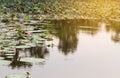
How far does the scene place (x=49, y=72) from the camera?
33.7 ft

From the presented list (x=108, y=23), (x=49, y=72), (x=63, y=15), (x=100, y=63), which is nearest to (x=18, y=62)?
(x=49, y=72)

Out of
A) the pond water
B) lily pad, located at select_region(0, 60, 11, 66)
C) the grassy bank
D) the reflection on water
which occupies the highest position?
lily pad, located at select_region(0, 60, 11, 66)

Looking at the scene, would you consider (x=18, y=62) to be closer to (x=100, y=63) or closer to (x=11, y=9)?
(x=100, y=63)

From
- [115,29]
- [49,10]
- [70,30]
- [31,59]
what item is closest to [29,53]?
[31,59]

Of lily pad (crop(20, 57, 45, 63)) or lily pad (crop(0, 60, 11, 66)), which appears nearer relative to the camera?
lily pad (crop(0, 60, 11, 66))

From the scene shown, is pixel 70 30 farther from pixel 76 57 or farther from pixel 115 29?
pixel 76 57

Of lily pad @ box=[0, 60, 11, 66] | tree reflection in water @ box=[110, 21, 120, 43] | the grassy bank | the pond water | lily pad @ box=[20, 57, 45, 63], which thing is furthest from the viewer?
the grassy bank

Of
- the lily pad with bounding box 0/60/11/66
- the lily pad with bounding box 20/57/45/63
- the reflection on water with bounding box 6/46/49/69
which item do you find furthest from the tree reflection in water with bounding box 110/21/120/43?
the lily pad with bounding box 0/60/11/66

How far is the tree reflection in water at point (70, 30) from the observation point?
13938mm

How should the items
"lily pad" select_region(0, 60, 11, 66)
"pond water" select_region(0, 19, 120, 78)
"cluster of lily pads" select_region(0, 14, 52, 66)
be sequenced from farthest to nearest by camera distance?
1. "cluster of lily pads" select_region(0, 14, 52, 66)
2. "lily pad" select_region(0, 60, 11, 66)
3. "pond water" select_region(0, 19, 120, 78)

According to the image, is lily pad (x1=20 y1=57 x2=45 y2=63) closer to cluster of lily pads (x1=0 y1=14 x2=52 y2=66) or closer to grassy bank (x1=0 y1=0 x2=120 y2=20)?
cluster of lily pads (x1=0 y1=14 x2=52 y2=66)

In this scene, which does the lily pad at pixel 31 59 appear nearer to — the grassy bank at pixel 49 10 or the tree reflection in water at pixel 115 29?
the tree reflection in water at pixel 115 29

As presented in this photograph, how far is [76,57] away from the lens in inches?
479

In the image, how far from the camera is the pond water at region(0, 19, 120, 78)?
10256mm
